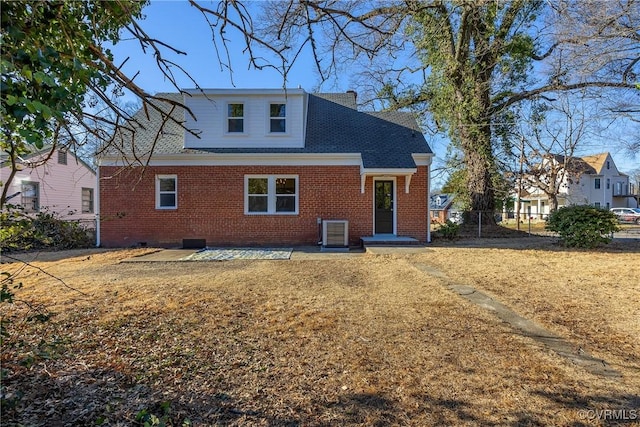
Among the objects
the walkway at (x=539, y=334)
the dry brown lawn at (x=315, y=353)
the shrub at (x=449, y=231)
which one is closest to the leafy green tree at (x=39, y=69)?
the dry brown lawn at (x=315, y=353)

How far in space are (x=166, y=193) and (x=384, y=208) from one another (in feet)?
25.4

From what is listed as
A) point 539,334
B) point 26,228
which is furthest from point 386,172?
point 26,228

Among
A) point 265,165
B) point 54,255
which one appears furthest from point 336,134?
point 54,255

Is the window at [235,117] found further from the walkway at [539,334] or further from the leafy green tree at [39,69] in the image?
the leafy green tree at [39,69]

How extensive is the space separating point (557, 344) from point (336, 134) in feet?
34.6

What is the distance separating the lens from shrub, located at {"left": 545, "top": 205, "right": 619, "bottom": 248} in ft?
34.8

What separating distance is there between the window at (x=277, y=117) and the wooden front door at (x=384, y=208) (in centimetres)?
398

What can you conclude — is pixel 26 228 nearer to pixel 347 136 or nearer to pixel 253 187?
pixel 253 187

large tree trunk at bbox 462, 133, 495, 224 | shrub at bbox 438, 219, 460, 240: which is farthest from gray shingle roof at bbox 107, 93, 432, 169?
large tree trunk at bbox 462, 133, 495, 224

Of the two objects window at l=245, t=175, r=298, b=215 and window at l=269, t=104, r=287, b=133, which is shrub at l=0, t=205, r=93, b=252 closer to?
window at l=245, t=175, r=298, b=215

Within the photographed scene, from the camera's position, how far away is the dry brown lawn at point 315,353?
2385 mm

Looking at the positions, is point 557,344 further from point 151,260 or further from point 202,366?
point 151,260

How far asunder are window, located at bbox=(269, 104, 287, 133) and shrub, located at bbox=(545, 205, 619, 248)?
10067 mm

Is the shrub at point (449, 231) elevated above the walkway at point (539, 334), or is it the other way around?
the shrub at point (449, 231)
